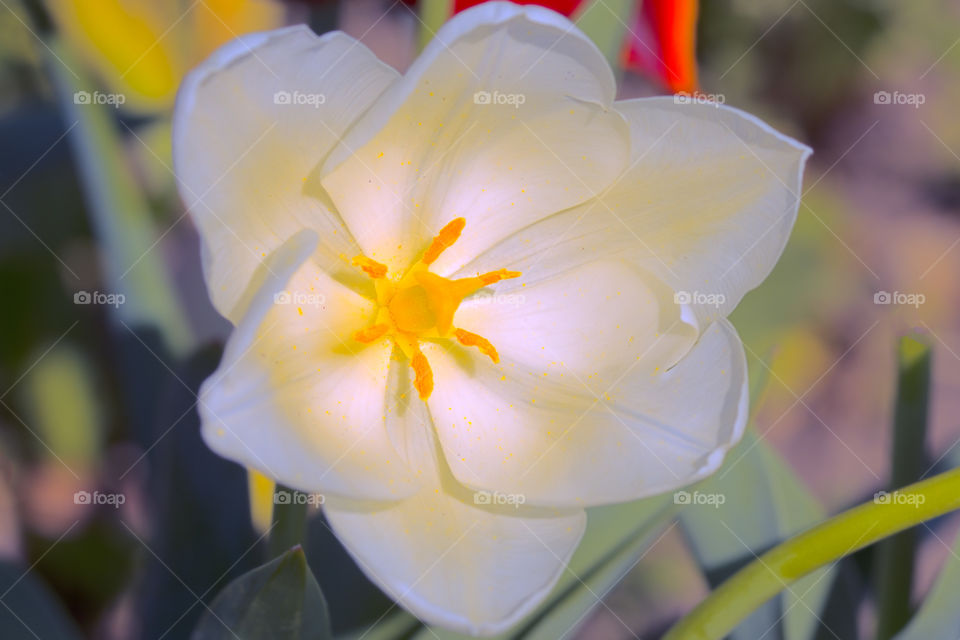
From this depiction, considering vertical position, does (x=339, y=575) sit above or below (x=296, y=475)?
below

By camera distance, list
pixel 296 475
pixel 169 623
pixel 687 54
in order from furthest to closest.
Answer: pixel 687 54
pixel 169 623
pixel 296 475

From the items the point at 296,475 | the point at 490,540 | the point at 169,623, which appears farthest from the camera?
the point at 169,623

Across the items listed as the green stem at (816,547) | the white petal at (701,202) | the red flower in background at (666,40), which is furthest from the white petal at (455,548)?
the red flower in background at (666,40)

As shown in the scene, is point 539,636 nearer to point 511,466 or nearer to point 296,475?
point 511,466

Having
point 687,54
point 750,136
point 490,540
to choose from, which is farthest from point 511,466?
point 687,54

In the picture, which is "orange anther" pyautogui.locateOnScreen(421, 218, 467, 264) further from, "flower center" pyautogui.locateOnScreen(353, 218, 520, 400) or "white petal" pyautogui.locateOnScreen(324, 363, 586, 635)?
"white petal" pyautogui.locateOnScreen(324, 363, 586, 635)

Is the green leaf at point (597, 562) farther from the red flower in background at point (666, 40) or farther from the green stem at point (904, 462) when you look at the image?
the red flower in background at point (666, 40)

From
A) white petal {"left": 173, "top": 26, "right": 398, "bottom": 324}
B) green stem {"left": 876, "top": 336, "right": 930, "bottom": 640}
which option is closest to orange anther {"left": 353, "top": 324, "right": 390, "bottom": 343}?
white petal {"left": 173, "top": 26, "right": 398, "bottom": 324}

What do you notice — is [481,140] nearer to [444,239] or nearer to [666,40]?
[444,239]
